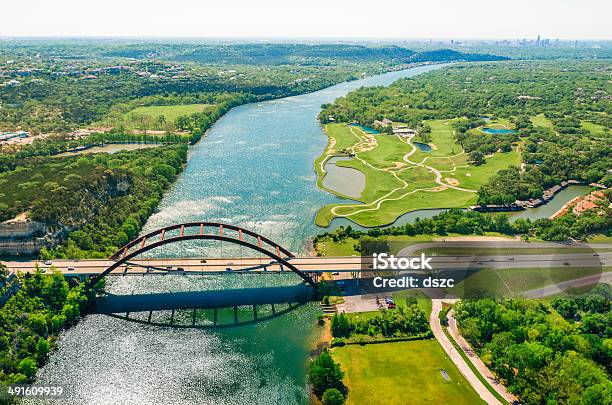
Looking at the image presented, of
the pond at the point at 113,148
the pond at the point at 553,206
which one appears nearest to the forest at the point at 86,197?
the pond at the point at 113,148

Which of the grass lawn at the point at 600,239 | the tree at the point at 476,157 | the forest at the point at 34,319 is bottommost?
the forest at the point at 34,319

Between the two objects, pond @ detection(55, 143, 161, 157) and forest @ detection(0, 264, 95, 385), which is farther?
pond @ detection(55, 143, 161, 157)

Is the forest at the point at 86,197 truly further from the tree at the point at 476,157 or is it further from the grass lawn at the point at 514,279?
the tree at the point at 476,157

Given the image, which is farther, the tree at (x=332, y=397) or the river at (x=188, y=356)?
the river at (x=188, y=356)

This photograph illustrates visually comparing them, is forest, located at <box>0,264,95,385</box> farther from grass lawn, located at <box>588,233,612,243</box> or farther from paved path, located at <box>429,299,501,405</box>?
grass lawn, located at <box>588,233,612,243</box>

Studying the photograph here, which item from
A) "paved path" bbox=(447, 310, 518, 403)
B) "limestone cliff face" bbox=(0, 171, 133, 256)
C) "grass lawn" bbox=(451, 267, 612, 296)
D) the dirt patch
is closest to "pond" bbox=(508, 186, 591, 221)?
the dirt patch

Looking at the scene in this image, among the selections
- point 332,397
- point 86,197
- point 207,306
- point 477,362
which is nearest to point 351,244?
point 207,306

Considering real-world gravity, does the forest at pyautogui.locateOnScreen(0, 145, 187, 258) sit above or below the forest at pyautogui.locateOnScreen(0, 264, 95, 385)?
above
